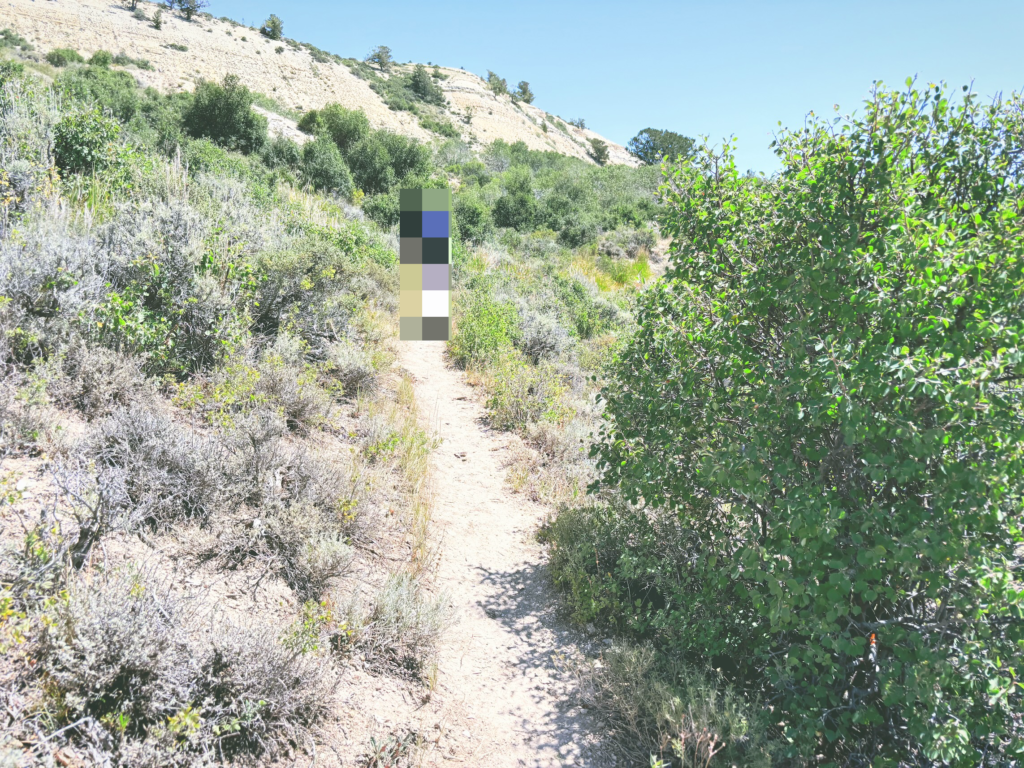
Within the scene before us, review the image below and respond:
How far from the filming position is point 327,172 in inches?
671

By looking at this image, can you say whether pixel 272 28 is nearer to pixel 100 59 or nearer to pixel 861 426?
pixel 100 59

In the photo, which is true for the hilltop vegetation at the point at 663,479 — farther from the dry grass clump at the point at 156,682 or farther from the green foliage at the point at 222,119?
the green foliage at the point at 222,119

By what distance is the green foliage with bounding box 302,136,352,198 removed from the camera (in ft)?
55.6

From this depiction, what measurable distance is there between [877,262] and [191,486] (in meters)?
4.04

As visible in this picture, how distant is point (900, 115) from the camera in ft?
8.32

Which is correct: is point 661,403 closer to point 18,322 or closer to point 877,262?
point 877,262

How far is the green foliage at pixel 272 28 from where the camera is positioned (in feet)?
150

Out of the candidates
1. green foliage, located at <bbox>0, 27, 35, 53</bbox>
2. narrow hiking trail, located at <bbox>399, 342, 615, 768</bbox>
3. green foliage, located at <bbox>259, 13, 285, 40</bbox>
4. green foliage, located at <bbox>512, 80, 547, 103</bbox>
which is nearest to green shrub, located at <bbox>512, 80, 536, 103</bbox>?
green foliage, located at <bbox>512, 80, 547, 103</bbox>

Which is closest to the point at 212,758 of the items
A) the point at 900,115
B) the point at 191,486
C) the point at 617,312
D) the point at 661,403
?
the point at 191,486

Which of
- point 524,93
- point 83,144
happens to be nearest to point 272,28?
point 524,93

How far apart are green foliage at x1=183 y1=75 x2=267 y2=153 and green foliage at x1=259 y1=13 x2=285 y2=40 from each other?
34.5 meters

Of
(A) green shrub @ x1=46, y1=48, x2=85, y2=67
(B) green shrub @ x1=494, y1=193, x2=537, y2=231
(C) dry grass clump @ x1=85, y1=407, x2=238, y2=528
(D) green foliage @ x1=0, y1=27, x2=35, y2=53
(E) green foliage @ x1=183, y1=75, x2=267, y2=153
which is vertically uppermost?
(D) green foliage @ x1=0, y1=27, x2=35, y2=53

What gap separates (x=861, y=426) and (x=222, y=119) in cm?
2212

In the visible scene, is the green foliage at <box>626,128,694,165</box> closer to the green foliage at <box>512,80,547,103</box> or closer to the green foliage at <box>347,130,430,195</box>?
the green foliage at <box>512,80,547,103</box>
